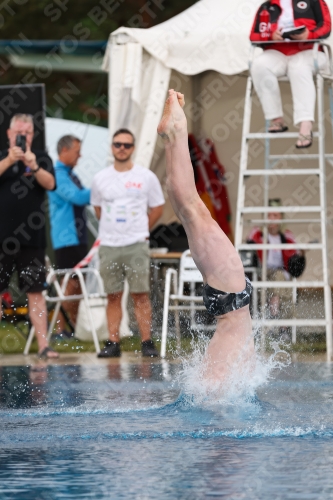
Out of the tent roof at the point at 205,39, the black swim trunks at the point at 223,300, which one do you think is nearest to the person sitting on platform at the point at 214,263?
the black swim trunks at the point at 223,300

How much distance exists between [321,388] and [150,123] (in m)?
4.62

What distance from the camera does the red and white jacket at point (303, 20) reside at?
8.91m

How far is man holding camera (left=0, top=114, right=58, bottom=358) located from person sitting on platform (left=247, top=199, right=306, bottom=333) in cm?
235

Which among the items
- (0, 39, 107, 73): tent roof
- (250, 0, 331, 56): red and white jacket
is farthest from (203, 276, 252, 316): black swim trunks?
(0, 39, 107, 73): tent roof

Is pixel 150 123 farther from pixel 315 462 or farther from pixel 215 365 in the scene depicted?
pixel 315 462

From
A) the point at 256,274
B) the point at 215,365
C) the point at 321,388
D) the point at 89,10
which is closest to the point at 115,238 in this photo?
the point at 256,274

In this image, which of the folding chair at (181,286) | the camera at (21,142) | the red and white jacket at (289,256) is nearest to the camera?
the camera at (21,142)

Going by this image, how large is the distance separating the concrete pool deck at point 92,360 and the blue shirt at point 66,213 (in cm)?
154

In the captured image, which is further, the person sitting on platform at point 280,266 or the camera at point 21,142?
the person sitting on platform at point 280,266

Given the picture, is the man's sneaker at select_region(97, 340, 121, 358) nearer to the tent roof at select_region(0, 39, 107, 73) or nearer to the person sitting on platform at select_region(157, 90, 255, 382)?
the person sitting on platform at select_region(157, 90, 255, 382)

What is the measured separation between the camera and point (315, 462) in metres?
3.73

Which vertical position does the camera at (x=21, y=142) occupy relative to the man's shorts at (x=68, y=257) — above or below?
above

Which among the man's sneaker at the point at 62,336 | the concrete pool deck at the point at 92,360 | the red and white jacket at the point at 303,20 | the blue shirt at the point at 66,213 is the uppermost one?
the red and white jacket at the point at 303,20

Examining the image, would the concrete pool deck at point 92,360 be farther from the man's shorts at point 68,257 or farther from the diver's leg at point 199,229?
the diver's leg at point 199,229
